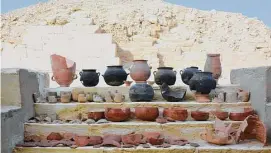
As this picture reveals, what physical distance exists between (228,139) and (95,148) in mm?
1087

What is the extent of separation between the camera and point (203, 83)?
3984 mm

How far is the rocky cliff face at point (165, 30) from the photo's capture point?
49.7 feet

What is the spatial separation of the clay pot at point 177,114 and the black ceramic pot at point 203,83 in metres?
0.37

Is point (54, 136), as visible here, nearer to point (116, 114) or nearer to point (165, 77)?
point (116, 114)

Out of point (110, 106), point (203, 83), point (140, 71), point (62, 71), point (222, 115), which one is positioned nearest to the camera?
point (222, 115)

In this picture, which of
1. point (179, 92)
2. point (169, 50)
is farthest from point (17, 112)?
point (169, 50)

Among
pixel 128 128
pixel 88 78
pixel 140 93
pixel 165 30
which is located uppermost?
pixel 165 30

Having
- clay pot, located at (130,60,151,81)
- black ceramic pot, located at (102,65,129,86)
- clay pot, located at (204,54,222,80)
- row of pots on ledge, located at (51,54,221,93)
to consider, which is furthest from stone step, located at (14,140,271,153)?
clay pot, located at (204,54,222,80)

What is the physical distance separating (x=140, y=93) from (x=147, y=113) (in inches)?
12.2

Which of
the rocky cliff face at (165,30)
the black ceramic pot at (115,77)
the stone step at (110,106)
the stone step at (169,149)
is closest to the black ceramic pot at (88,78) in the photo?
the black ceramic pot at (115,77)

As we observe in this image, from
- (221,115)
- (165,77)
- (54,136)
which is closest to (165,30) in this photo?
(165,77)

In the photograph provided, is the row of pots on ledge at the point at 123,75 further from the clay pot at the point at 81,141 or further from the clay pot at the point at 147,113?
the clay pot at the point at 81,141

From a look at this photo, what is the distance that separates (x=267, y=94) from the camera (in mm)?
3629

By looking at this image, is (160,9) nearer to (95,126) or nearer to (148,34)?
(148,34)
